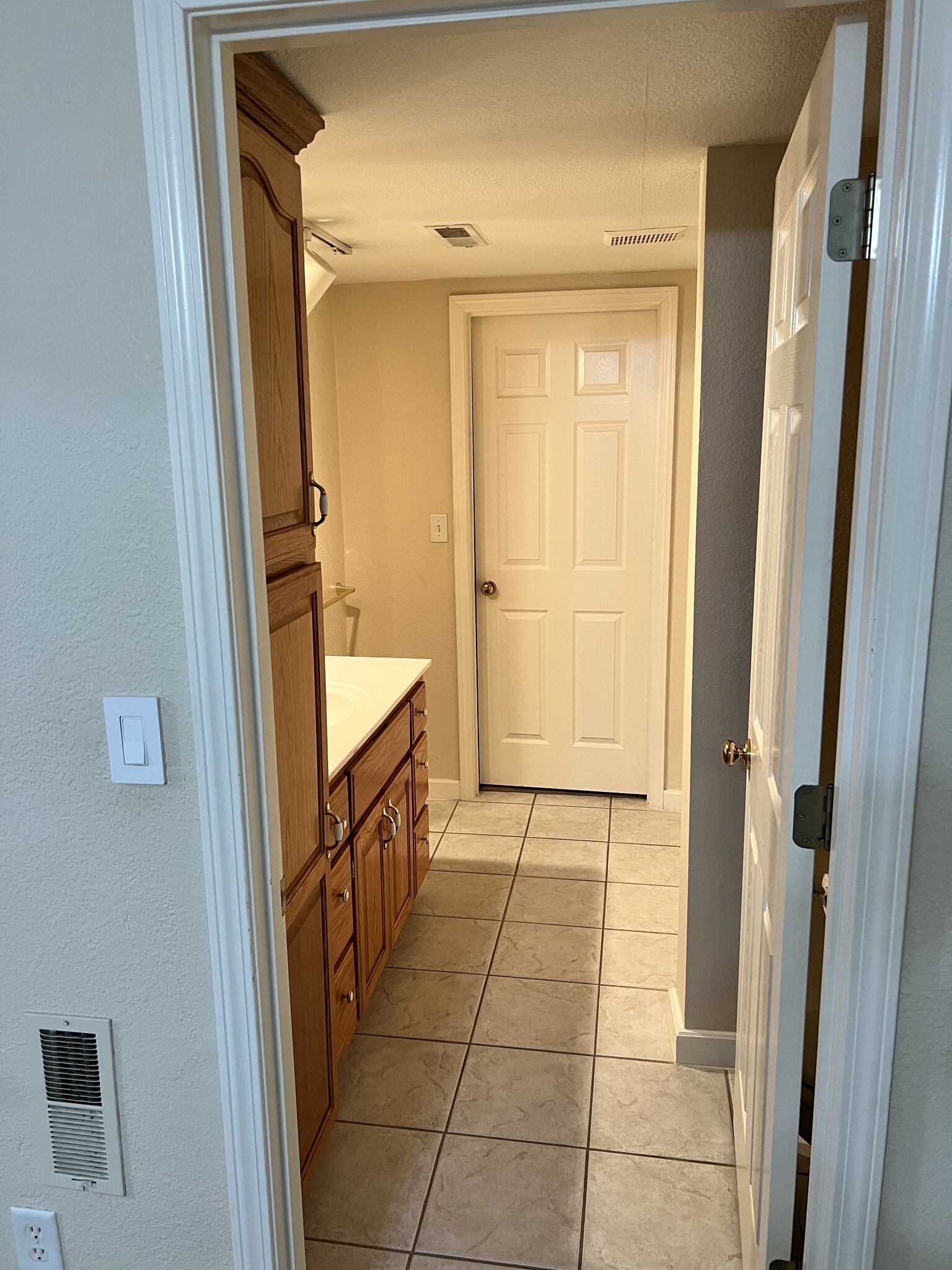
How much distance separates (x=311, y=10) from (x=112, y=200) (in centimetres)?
32

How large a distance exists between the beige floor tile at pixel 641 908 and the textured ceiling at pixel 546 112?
2.22 m

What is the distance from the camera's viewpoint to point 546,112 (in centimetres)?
181

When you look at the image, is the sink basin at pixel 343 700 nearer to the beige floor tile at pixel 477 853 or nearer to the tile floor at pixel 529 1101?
the tile floor at pixel 529 1101

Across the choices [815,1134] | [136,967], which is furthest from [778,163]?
[136,967]

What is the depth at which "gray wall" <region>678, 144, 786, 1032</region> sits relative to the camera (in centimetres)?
212

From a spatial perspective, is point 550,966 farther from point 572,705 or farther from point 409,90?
point 409,90

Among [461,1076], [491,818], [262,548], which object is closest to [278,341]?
[262,548]

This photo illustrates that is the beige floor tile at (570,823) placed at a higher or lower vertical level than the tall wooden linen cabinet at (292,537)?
lower

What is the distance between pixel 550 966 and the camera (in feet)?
9.75

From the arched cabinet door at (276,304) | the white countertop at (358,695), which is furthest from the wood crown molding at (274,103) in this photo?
the white countertop at (358,695)

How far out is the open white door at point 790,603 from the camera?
1.18 m

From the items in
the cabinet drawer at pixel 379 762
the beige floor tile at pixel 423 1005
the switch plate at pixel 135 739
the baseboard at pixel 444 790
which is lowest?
the beige floor tile at pixel 423 1005

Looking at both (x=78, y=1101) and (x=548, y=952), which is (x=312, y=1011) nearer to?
(x=78, y=1101)

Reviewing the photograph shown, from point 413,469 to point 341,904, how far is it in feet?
7.40
